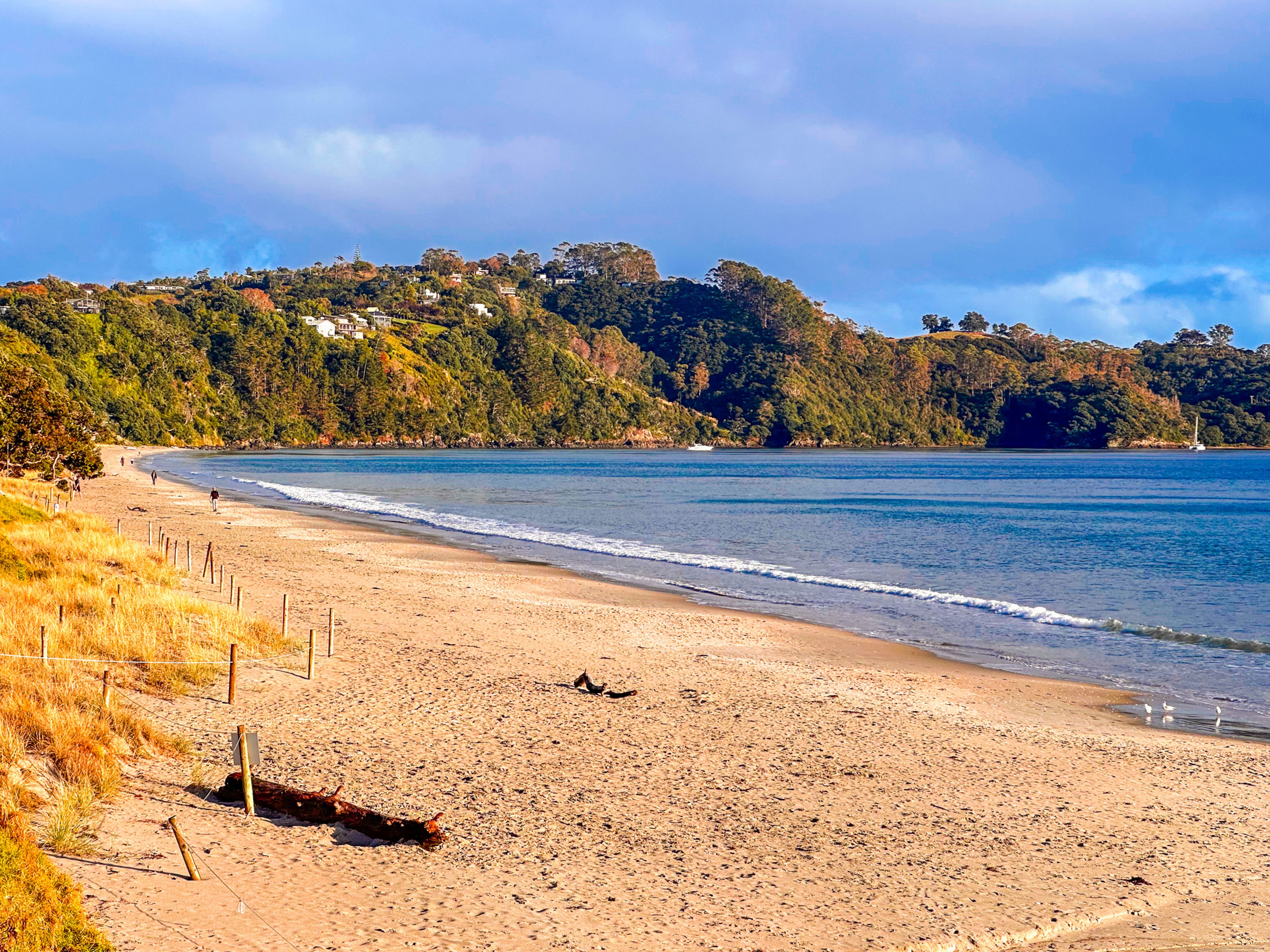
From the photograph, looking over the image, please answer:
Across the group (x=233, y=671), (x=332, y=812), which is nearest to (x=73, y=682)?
(x=233, y=671)

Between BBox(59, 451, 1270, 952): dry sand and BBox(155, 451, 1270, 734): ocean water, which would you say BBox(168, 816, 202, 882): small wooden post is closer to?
BBox(59, 451, 1270, 952): dry sand

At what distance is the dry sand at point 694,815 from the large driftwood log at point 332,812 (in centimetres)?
14

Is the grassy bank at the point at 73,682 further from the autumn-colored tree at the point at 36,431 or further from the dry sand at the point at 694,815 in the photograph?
the autumn-colored tree at the point at 36,431

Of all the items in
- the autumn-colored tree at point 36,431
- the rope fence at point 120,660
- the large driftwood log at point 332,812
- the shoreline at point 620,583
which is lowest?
the shoreline at point 620,583

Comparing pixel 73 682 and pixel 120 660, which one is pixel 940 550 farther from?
pixel 73 682

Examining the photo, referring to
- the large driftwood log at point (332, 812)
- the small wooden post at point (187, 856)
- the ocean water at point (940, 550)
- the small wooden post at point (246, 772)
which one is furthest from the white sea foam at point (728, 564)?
the small wooden post at point (187, 856)

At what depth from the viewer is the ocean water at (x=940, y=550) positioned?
61.0 ft

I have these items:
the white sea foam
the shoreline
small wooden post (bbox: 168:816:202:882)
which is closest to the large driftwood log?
small wooden post (bbox: 168:816:202:882)

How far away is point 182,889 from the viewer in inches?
264

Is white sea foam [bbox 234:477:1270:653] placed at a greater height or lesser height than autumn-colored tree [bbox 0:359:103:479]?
lesser

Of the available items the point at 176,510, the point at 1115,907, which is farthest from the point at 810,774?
the point at 176,510

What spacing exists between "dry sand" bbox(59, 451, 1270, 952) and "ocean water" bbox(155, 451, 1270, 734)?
334 cm

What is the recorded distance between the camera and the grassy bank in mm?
5336

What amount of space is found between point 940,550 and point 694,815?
28.9 metres
